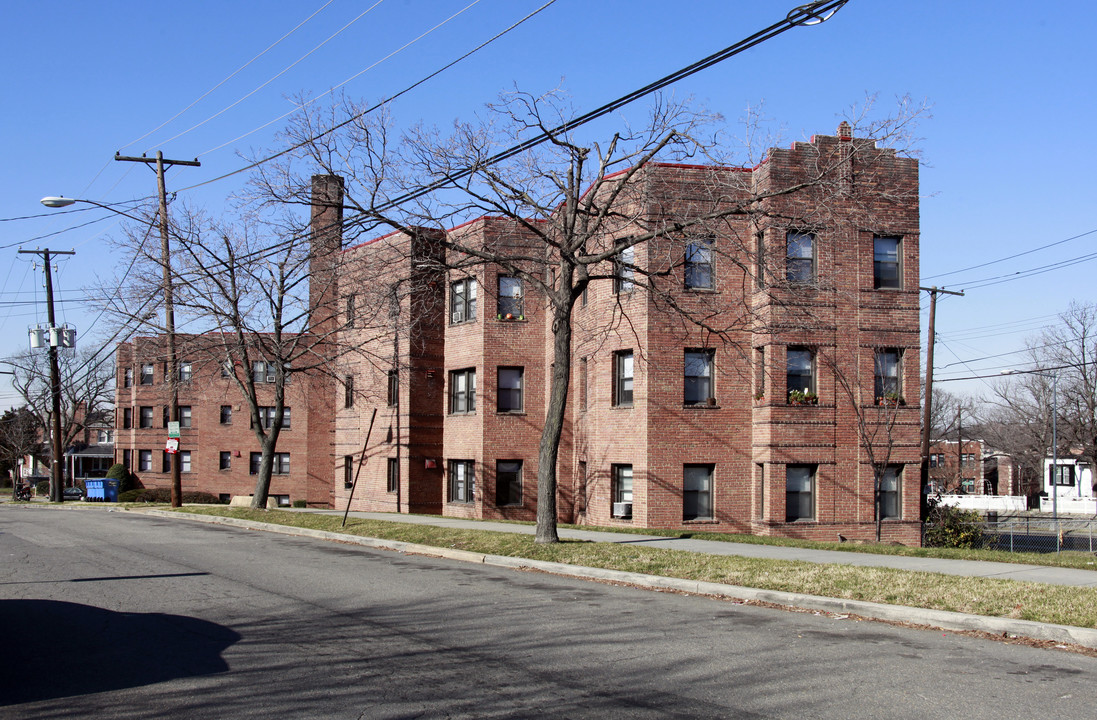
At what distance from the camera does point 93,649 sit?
843 centimetres

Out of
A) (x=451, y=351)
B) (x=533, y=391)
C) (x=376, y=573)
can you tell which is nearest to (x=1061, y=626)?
(x=376, y=573)

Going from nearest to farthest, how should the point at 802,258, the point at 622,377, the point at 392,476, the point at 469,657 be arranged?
1. the point at 469,657
2. the point at 802,258
3. the point at 622,377
4. the point at 392,476

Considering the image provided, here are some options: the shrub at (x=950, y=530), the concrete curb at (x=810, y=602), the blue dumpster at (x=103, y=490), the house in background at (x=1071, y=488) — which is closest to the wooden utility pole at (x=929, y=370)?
the shrub at (x=950, y=530)

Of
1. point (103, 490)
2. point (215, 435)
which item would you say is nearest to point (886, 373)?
point (215, 435)

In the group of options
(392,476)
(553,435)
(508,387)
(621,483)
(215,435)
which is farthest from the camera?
(215,435)

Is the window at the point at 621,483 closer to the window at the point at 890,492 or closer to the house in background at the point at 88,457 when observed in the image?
the window at the point at 890,492

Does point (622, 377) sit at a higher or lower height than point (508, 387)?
higher

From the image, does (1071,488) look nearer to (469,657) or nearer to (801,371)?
(801,371)

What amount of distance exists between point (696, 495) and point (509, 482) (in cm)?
680

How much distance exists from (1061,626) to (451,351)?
2314 cm

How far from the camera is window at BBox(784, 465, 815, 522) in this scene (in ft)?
79.6

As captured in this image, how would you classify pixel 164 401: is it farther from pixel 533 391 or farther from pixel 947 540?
pixel 947 540

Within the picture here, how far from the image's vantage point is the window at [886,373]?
24844mm

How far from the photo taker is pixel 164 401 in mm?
59812
